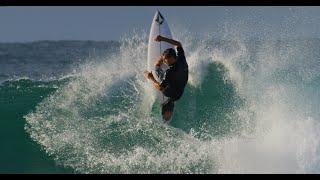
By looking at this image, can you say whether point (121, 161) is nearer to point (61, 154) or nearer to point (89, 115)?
point (61, 154)

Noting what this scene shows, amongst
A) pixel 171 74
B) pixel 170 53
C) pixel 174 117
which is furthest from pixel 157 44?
pixel 174 117

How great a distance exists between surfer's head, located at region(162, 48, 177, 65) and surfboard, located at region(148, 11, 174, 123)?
192mm

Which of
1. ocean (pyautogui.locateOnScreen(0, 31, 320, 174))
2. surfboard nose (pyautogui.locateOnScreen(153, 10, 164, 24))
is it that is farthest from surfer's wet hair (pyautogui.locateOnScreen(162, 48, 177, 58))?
ocean (pyautogui.locateOnScreen(0, 31, 320, 174))

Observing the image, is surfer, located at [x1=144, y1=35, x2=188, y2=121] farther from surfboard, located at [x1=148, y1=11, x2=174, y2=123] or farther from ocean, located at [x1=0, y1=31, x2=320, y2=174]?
ocean, located at [x1=0, y1=31, x2=320, y2=174]

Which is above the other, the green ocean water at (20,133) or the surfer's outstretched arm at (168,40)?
the surfer's outstretched arm at (168,40)

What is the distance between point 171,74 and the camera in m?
8.22

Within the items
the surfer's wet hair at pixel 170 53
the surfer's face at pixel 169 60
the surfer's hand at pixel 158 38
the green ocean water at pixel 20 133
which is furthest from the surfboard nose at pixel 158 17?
the green ocean water at pixel 20 133

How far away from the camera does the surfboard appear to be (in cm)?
864

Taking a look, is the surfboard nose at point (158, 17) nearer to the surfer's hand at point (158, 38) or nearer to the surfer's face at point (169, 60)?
→ the surfer's hand at point (158, 38)

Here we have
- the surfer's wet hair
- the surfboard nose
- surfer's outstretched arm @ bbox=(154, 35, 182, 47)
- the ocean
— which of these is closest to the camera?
surfer's outstretched arm @ bbox=(154, 35, 182, 47)

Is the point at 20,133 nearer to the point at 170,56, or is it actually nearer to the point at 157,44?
the point at 157,44

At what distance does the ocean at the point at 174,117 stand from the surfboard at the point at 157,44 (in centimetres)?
40

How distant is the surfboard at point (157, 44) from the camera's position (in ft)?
28.3
